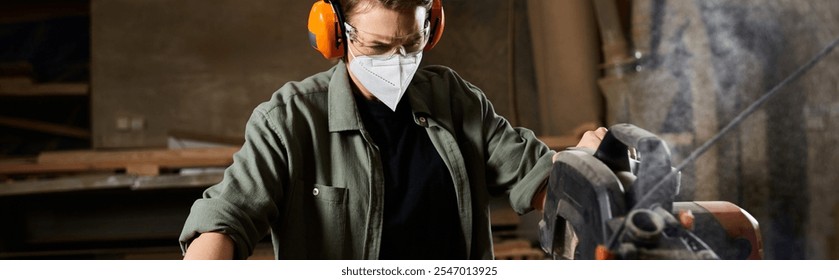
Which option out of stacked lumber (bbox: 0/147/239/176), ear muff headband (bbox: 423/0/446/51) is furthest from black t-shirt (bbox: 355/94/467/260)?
stacked lumber (bbox: 0/147/239/176)

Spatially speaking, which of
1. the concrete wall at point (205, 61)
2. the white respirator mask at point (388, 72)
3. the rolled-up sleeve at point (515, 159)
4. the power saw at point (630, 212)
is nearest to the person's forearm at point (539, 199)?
the rolled-up sleeve at point (515, 159)

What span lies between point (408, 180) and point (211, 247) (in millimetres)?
367

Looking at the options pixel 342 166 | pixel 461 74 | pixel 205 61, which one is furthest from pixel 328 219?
pixel 205 61

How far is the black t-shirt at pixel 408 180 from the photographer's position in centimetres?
138

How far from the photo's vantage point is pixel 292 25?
1805 millimetres

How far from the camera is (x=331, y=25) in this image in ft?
4.47

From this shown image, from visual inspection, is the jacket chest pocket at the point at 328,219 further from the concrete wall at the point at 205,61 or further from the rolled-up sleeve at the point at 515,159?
the concrete wall at the point at 205,61

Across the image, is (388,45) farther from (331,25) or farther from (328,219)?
(328,219)

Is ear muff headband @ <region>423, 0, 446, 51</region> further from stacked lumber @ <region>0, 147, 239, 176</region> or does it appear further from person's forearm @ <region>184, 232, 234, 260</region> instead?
stacked lumber @ <region>0, 147, 239, 176</region>

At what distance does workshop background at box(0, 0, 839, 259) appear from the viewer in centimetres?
161

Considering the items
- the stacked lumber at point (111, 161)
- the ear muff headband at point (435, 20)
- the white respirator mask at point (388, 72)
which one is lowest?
the stacked lumber at point (111, 161)
